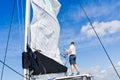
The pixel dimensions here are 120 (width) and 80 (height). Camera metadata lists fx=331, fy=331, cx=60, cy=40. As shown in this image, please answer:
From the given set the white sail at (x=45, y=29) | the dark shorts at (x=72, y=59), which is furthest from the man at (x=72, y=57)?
the white sail at (x=45, y=29)

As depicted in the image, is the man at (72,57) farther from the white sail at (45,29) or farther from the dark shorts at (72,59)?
the white sail at (45,29)

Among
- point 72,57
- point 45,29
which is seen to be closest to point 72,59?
point 72,57

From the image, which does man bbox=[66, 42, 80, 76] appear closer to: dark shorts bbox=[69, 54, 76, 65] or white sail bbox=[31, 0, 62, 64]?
dark shorts bbox=[69, 54, 76, 65]

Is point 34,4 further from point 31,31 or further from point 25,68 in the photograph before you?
point 25,68

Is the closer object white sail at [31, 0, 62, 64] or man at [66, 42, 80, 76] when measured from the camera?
white sail at [31, 0, 62, 64]

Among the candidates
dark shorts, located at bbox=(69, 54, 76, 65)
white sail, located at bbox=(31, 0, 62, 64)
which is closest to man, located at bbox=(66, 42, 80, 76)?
dark shorts, located at bbox=(69, 54, 76, 65)

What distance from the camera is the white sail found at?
12.4m

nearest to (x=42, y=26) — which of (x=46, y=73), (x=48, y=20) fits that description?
(x=48, y=20)

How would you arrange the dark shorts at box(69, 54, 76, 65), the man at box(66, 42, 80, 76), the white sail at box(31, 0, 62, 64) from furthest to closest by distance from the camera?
the dark shorts at box(69, 54, 76, 65)
the man at box(66, 42, 80, 76)
the white sail at box(31, 0, 62, 64)

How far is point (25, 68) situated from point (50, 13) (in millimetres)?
3160

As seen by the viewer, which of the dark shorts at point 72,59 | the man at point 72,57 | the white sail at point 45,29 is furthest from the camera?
the dark shorts at point 72,59

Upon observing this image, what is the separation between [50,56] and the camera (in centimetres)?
1290

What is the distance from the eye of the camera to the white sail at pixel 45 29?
40.8ft

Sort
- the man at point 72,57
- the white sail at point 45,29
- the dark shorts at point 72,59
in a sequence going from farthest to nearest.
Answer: the dark shorts at point 72,59 < the man at point 72,57 < the white sail at point 45,29
